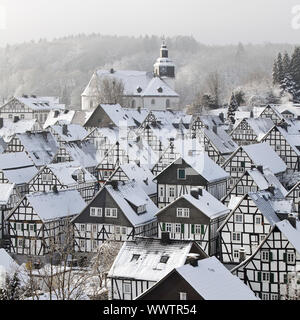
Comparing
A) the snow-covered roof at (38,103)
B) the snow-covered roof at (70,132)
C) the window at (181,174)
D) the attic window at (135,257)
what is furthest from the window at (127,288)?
the snow-covered roof at (38,103)

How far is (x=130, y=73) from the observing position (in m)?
106

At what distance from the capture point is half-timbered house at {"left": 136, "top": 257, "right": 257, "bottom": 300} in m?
24.1

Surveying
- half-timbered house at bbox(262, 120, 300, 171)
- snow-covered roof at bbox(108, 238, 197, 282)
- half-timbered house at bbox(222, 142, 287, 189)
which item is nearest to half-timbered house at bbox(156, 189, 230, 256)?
snow-covered roof at bbox(108, 238, 197, 282)

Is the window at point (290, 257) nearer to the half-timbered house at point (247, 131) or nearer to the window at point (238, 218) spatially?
the window at point (238, 218)

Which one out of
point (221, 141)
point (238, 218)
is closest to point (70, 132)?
point (221, 141)

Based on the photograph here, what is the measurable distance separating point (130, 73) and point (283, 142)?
5109 centimetres

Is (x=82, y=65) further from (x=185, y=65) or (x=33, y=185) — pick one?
(x=33, y=185)

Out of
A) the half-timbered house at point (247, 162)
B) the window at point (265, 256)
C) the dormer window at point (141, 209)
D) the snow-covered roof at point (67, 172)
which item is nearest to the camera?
the window at point (265, 256)

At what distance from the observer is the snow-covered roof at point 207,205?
3988cm

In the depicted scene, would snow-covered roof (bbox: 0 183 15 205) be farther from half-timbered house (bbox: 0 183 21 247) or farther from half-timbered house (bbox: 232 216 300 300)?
half-timbered house (bbox: 232 216 300 300)

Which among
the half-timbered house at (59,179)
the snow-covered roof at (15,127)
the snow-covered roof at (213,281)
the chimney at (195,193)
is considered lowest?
Answer: the snow-covered roof at (213,281)

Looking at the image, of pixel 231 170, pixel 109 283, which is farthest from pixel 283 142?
pixel 109 283

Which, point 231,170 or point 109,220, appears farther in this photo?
point 231,170

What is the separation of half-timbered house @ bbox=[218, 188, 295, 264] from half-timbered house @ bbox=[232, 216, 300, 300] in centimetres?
299
